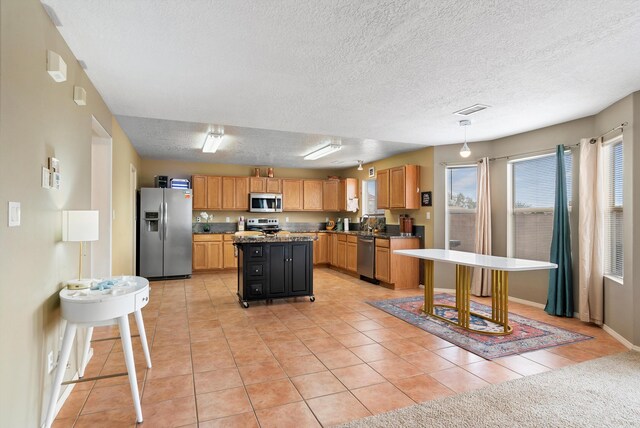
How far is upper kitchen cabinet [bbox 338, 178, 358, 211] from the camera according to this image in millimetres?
8328

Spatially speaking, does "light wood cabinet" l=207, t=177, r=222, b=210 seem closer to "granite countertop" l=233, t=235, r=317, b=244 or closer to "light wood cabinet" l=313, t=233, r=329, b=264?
"light wood cabinet" l=313, t=233, r=329, b=264

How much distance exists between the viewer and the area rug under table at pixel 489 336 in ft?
10.9

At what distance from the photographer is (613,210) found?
388 cm

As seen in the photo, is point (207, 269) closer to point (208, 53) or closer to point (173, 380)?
point (173, 380)

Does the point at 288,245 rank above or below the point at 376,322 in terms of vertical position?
above

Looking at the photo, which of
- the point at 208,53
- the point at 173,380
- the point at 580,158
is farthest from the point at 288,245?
the point at 580,158

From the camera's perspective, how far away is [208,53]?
2598mm

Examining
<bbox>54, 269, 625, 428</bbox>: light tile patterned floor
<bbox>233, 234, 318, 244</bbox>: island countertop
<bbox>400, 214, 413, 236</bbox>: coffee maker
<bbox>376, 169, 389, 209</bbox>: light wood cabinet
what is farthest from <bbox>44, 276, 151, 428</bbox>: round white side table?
<bbox>376, 169, 389, 209</bbox>: light wood cabinet

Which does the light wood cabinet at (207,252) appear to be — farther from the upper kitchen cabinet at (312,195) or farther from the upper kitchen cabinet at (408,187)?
the upper kitchen cabinet at (408,187)

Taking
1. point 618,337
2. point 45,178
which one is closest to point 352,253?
point 618,337

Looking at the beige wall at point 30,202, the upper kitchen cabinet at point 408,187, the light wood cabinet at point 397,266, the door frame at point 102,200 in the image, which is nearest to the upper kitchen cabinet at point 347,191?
the upper kitchen cabinet at point 408,187

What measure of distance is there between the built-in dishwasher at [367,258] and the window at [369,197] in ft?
4.09

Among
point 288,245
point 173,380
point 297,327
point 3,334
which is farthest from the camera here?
point 288,245

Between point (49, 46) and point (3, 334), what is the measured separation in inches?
65.3
